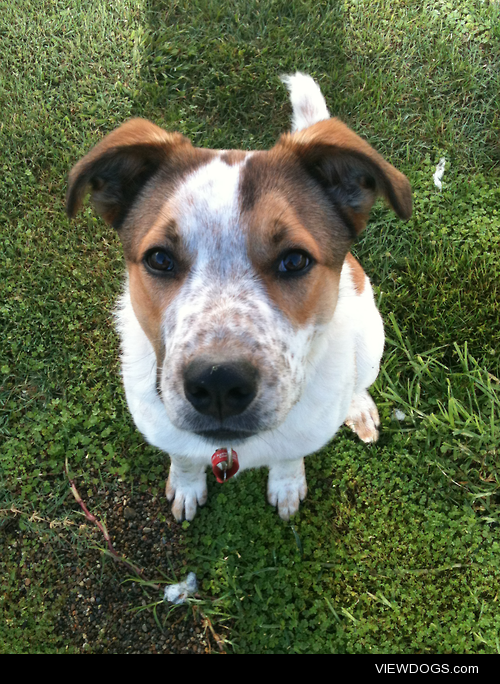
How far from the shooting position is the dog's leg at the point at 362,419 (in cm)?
421

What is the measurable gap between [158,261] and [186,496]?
82.5 inches

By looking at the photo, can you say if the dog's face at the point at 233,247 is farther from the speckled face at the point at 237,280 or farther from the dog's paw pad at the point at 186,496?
the dog's paw pad at the point at 186,496

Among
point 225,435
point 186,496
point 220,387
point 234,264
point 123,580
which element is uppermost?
point 234,264

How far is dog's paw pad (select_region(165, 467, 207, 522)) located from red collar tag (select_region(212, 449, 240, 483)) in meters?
0.89

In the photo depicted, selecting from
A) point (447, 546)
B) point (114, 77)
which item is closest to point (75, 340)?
point (114, 77)

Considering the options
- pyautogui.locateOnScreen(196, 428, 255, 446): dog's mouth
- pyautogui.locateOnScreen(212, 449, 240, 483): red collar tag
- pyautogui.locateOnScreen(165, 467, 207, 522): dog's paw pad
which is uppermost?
pyautogui.locateOnScreen(196, 428, 255, 446): dog's mouth

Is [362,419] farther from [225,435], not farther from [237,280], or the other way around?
[237,280]

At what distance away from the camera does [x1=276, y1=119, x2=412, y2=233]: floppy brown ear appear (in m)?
2.46

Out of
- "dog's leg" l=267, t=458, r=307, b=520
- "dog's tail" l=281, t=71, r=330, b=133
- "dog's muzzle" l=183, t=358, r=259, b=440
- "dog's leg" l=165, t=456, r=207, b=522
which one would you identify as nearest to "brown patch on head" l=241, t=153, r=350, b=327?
"dog's muzzle" l=183, t=358, r=259, b=440

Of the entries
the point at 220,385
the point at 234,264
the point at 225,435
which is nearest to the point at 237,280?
the point at 234,264

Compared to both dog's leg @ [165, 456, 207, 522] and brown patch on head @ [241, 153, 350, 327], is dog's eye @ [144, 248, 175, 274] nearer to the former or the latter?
brown patch on head @ [241, 153, 350, 327]

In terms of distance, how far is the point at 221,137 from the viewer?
518 centimetres

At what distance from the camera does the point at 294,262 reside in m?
2.47
